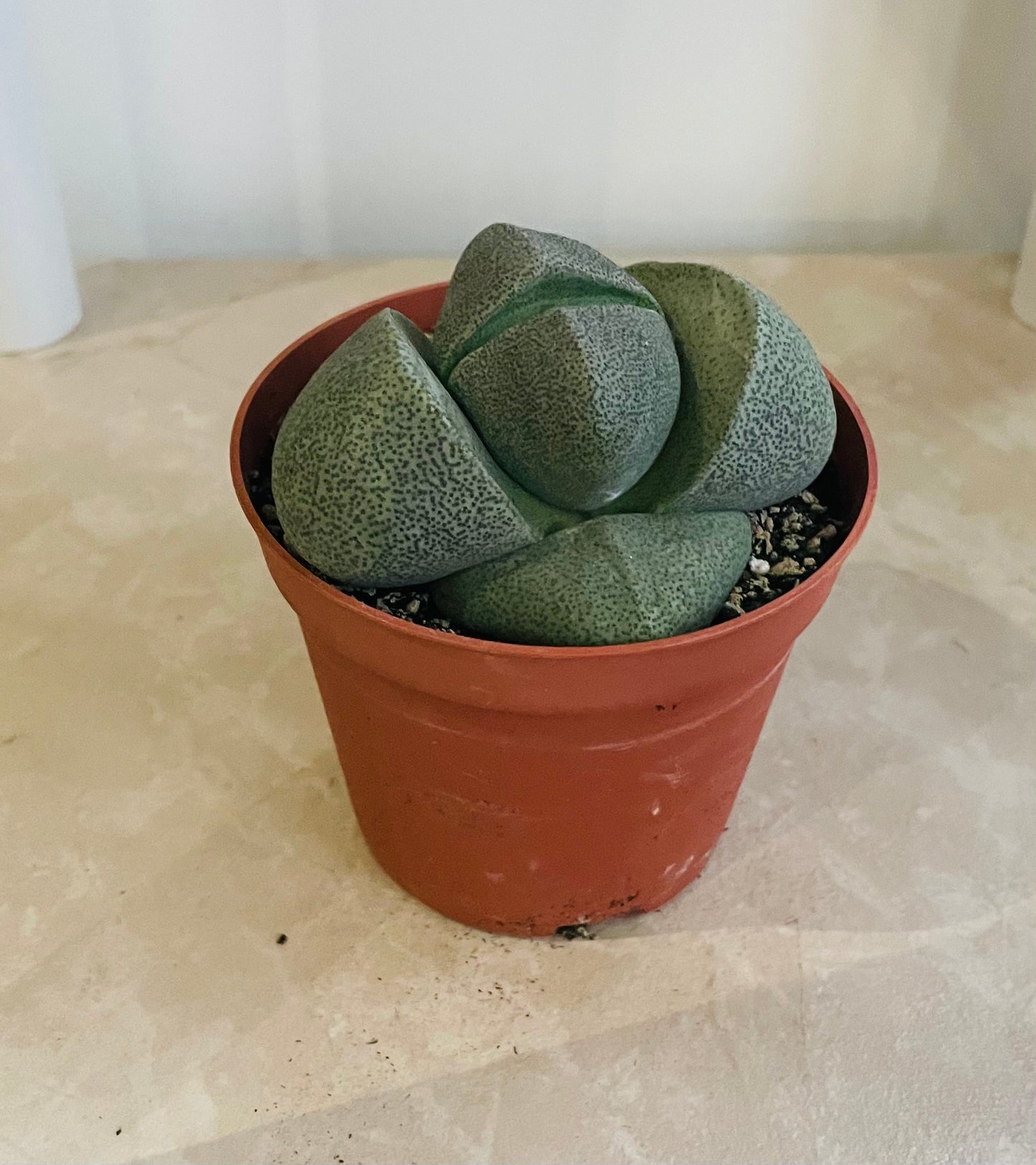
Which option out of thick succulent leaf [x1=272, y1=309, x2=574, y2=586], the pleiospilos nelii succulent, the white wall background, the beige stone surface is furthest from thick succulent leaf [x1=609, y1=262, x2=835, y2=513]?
the white wall background

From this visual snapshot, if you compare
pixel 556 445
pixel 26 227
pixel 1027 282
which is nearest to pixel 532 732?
pixel 556 445

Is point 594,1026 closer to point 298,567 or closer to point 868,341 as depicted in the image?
point 298,567

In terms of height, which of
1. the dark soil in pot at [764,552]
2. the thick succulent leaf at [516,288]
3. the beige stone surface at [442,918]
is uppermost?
the thick succulent leaf at [516,288]

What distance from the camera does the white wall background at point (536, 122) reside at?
4.83ft

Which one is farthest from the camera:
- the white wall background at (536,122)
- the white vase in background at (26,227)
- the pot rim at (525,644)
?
the white wall background at (536,122)

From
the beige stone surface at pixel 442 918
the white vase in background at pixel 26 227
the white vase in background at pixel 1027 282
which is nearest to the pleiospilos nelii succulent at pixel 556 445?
the beige stone surface at pixel 442 918

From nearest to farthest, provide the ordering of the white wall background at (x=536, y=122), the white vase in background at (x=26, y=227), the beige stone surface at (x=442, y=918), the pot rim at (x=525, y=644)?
the pot rim at (x=525, y=644), the beige stone surface at (x=442, y=918), the white vase in background at (x=26, y=227), the white wall background at (x=536, y=122)

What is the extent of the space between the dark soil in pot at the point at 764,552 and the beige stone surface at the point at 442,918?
27 cm

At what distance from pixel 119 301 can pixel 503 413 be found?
1092 millimetres

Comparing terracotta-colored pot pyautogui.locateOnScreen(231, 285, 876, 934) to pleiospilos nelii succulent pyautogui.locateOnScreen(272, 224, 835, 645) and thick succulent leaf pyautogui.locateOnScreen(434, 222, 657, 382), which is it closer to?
pleiospilos nelii succulent pyautogui.locateOnScreen(272, 224, 835, 645)

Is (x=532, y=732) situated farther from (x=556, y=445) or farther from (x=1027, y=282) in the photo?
(x=1027, y=282)

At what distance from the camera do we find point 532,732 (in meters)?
0.69

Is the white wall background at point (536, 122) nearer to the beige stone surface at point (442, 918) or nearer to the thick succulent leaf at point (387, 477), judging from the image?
the beige stone surface at point (442, 918)

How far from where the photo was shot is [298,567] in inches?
26.7
